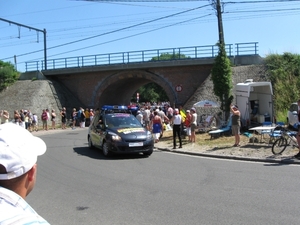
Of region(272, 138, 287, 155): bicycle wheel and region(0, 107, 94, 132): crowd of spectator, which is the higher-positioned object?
region(0, 107, 94, 132): crowd of spectator

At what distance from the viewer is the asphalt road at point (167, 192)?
572 cm

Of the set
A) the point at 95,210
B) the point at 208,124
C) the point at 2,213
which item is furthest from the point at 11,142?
the point at 208,124

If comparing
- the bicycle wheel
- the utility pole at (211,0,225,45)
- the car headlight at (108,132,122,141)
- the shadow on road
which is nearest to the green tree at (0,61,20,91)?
the utility pole at (211,0,225,45)

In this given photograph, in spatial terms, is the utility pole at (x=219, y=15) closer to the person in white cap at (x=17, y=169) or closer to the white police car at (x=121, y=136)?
the white police car at (x=121, y=136)

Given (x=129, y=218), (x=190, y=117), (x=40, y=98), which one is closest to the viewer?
(x=129, y=218)

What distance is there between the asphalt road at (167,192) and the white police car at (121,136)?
0.91 meters

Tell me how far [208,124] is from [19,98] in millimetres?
24631

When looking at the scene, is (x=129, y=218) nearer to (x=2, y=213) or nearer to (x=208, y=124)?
(x=2, y=213)

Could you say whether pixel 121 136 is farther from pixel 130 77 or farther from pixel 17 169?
pixel 130 77

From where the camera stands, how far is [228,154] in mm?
12867

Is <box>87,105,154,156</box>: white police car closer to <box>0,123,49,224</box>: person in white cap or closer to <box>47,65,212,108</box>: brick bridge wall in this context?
<box>0,123,49,224</box>: person in white cap

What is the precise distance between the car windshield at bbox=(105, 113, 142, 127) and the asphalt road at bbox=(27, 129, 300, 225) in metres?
2.39

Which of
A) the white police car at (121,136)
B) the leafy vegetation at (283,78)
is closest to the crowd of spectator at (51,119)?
the white police car at (121,136)

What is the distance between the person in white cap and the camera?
1511 millimetres
